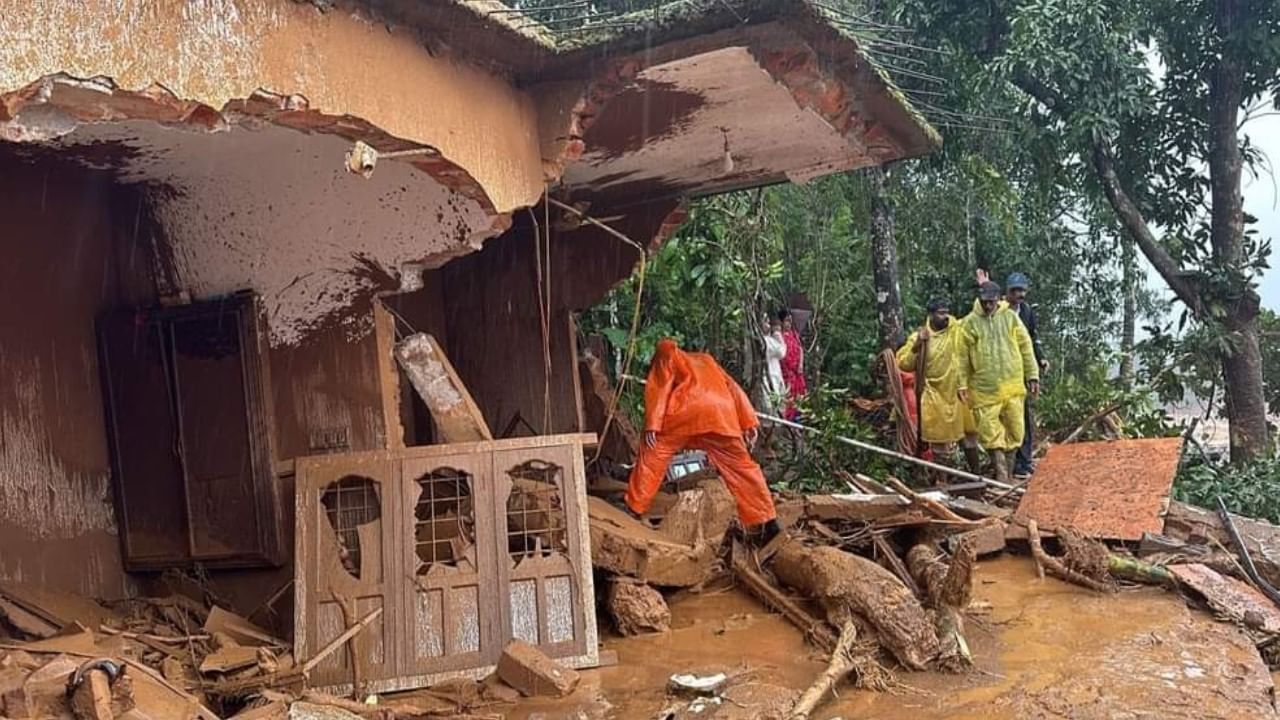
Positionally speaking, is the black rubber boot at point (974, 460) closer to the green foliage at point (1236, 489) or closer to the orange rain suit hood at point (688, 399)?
the green foliage at point (1236, 489)

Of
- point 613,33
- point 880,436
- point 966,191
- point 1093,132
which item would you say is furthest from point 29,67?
point 966,191

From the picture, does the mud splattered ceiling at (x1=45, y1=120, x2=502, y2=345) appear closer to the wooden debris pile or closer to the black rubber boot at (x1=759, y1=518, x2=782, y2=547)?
the wooden debris pile

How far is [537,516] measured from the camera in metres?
5.92

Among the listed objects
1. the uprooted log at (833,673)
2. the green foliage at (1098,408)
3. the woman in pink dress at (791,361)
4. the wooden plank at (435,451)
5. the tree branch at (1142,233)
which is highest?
the tree branch at (1142,233)

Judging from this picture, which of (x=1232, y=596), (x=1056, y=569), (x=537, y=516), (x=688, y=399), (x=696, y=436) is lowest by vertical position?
(x=1232, y=596)

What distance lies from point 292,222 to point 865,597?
370cm

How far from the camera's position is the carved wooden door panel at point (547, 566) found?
5312 mm

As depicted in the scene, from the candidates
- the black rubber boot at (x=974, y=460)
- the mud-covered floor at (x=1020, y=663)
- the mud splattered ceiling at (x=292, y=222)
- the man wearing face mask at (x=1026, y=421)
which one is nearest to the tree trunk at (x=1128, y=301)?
the man wearing face mask at (x=1026, y=421)

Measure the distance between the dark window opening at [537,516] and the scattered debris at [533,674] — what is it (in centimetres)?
59

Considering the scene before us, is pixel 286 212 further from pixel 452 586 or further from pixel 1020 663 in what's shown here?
pixel 1020 663

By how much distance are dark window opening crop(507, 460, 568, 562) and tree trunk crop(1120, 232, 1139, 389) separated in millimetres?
9153

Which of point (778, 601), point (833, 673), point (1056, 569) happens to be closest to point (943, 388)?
point (1056, 569)

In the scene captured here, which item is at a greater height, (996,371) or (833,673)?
(996,371)

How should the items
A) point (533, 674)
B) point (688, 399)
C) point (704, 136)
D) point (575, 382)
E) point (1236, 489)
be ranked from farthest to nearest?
point (1236, 489) < point (575, 382) < point (704, 136) < point (688, 399) < point (533, 674)
